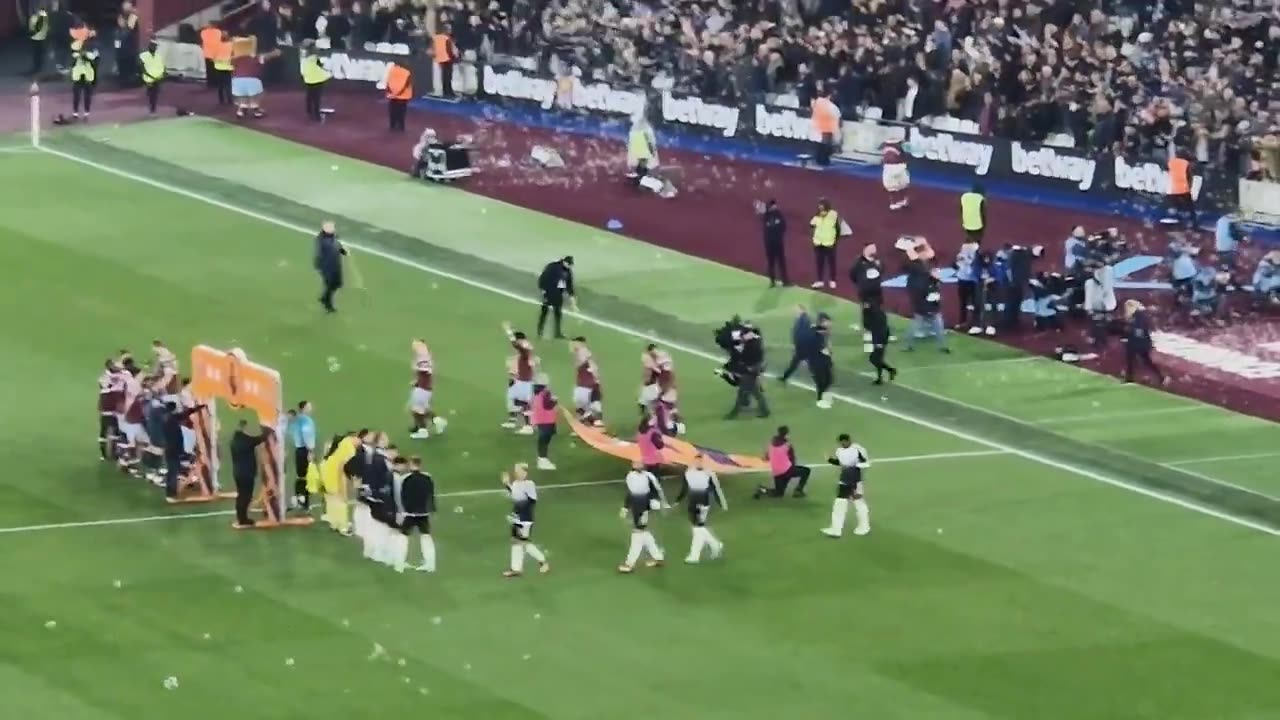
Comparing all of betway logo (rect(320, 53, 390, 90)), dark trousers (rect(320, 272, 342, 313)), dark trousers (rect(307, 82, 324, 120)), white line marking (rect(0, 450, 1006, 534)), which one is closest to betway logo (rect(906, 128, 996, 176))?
dark trousers (rect(307, 82, 324, 120))

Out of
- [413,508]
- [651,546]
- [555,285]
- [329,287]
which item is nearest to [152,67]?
[329,287]

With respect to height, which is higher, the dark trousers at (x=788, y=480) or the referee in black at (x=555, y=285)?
the referee in black at (x=555, y=285)

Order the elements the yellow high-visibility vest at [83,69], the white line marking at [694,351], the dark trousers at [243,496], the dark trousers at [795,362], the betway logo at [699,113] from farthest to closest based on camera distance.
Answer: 1. the yellow high-visibility vest at [83,69]
2. the betway logo at [699,113]
3. the dark trousers at [795,362]
4. the white line marking at [694,351]
5. the dark trousers at [243,496]

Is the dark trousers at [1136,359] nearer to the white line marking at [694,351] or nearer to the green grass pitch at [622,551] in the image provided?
the green grass pitch at [622,551]

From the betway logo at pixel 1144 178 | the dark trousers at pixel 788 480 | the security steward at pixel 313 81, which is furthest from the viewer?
the security steward at pixel 313 81

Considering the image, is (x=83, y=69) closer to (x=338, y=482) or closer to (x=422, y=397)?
(x=422, y=397)

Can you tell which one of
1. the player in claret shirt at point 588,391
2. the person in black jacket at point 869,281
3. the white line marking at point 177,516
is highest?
the person in black jacket at point 869,281

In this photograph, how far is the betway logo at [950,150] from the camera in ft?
202

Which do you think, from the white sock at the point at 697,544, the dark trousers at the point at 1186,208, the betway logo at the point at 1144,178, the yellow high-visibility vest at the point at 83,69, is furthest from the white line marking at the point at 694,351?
the betway logo at the point at 1144,178

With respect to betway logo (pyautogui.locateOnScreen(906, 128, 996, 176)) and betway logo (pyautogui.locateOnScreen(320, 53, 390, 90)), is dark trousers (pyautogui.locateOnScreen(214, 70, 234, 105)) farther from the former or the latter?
betway logo (pyautogui.locateOnScreen(906, 128, 996, 176))

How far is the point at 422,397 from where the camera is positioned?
4275cm

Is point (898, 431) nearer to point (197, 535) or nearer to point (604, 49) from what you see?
point (197, 535)

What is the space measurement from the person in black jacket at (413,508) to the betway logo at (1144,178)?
2556 centimetres

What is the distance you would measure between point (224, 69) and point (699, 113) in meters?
13.2
